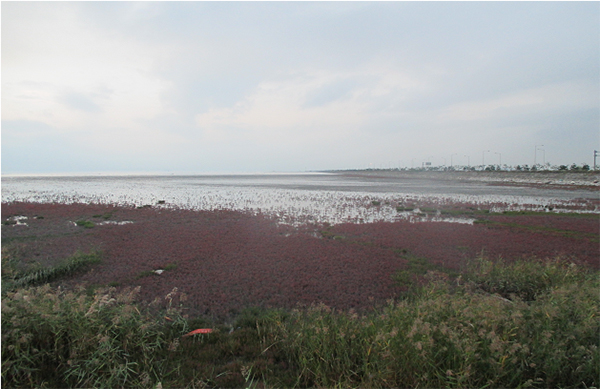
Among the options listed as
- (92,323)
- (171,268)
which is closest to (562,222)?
(171,268)

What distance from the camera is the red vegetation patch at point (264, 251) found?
262 inches

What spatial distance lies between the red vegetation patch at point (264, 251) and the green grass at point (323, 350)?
1739mm

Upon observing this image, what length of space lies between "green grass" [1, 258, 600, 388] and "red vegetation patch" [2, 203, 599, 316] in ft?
5.71

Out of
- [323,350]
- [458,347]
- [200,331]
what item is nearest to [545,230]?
[458,347]

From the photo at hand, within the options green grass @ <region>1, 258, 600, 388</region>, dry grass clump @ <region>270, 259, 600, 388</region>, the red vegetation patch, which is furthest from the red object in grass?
dry grass clump @ <region>270, 259, 600, 388</region>

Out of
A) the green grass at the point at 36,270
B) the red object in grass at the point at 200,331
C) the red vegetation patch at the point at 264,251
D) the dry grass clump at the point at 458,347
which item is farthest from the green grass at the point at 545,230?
the green grass at the point at 36,270

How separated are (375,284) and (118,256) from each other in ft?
24.1

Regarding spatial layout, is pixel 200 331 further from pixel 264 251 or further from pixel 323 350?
pixel 264 251

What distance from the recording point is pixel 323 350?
12.7 ft

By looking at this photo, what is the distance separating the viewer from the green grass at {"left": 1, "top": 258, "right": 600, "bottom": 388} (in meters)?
3.20

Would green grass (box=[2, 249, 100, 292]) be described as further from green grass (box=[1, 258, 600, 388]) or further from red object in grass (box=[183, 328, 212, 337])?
red object in grass (box=[183, 328, 212, 337])

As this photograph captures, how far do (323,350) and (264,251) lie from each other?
6140 millimetres

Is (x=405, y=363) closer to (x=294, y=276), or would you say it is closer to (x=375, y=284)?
(x=375, y=284)

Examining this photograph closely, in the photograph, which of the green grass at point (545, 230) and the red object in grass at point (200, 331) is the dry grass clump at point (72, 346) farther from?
the green grass at point (545, 230)
